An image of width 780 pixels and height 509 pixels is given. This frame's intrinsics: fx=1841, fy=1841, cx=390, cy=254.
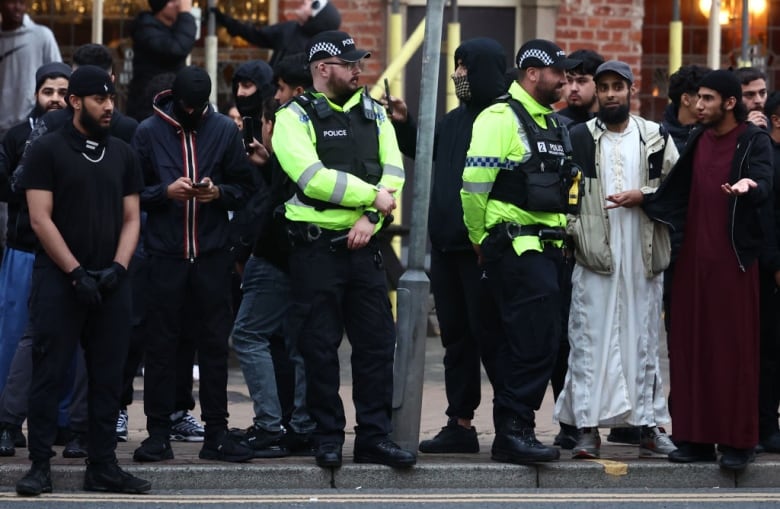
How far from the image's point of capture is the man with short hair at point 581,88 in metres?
11.0

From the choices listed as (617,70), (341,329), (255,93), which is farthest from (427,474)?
(255,93)

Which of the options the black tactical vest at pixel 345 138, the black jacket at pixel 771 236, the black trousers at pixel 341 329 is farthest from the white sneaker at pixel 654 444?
the black tactical vest at pixel 345 138

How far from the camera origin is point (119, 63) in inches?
612

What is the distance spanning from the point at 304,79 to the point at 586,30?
6517mm

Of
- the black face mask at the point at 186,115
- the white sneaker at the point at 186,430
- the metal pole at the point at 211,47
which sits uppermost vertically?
the metal pole at the point at 211,47

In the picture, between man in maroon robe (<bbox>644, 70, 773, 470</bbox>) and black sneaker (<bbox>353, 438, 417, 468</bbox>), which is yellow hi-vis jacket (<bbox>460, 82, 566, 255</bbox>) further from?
black sneaker (<bbox>353, 438, 417, 468</bbox>)

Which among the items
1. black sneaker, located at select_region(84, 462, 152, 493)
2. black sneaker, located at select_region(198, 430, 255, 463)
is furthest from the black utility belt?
black sneaker, located at select_region(84, 462, 152, 493)

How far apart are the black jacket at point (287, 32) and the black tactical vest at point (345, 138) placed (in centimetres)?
441

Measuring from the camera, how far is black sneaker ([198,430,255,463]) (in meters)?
9.60

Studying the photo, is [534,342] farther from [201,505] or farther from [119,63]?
[119,63]

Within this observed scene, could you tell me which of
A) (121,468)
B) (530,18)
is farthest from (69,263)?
(530,18)

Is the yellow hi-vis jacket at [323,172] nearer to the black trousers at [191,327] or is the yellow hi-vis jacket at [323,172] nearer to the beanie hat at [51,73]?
the black trousers at [191,327]

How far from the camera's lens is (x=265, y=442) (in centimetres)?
996

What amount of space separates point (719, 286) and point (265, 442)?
2569 millimetres
